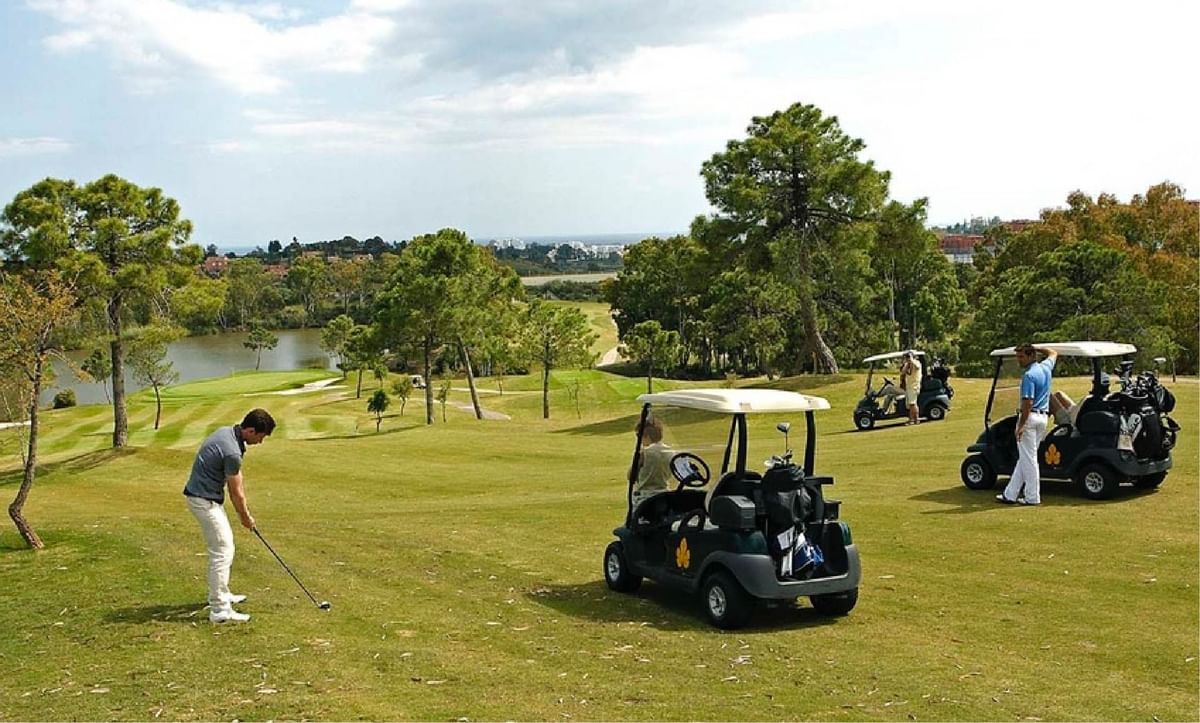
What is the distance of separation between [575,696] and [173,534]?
9719 mm

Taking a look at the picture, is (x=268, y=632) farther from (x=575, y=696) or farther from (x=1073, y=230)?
(x=1073, y=230)

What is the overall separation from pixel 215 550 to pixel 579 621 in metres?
3.29

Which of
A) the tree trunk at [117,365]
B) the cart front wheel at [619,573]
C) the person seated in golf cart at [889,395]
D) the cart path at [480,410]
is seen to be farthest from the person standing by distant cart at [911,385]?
the cart path at [480,410]

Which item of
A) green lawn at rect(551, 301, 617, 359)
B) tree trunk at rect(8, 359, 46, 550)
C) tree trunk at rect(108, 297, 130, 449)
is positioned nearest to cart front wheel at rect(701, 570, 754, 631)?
tree trunk at rect(8, 359, 46, 550)

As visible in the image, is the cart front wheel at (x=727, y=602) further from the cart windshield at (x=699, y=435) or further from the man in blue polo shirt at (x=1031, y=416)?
the man in blue polo shirt at (x=1031, y=416)

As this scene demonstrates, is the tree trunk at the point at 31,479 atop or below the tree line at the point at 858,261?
below

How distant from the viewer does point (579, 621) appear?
928cm

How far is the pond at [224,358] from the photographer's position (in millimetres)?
85262

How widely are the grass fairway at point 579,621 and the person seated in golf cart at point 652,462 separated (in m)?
→ 1.09

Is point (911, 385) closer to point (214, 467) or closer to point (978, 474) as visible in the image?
point (978, 474)

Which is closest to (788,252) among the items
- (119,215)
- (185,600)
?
(119,215)

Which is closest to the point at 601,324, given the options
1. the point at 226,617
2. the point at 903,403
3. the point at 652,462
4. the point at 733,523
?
the point at 903,403

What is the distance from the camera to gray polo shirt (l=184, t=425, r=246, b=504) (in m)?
9.18

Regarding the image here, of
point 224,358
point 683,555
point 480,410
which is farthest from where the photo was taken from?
point 224,358
